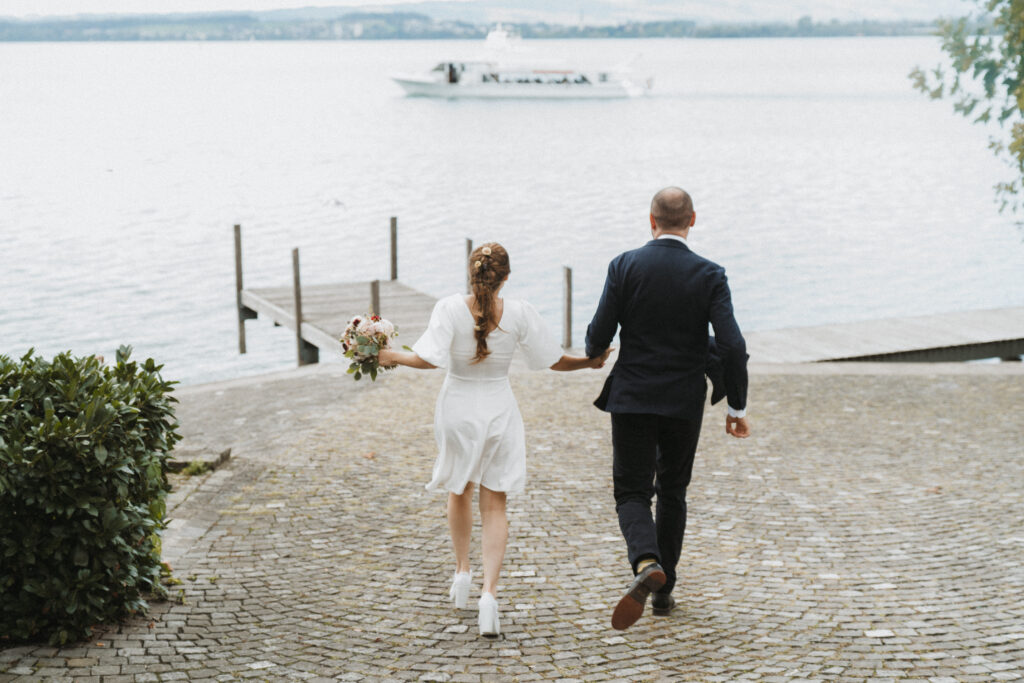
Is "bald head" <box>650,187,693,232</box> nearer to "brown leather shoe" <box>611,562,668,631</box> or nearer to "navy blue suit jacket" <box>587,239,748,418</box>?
"navy blue suit jacket" <box>587,239,748,418</box>

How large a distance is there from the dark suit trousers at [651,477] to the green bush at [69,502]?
1.97 metres

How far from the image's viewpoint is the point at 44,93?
438 feet

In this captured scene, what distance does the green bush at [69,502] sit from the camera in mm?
4387

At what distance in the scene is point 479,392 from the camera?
4816 mm

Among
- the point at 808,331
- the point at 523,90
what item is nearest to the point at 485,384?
the point at 808,331

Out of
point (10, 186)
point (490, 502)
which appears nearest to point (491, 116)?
point (10, 186)

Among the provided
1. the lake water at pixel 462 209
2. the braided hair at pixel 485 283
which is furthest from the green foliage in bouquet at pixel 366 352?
the lake water at pixel 462 209

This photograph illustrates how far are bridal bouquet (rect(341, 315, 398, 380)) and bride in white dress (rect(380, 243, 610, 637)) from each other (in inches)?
2.1

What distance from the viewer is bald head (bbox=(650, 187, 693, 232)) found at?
15.4 ft

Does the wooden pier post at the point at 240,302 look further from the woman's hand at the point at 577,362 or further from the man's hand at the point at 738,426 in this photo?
the man's hand at the point at 738,426

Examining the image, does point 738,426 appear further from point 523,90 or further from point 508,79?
point 508,79

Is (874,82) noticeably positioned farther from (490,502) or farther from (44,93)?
(490,502)

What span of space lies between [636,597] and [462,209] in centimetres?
4269

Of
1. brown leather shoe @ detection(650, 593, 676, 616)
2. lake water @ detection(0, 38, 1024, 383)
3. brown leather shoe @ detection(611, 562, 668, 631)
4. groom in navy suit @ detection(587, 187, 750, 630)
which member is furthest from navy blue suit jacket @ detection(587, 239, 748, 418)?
lake water @ detection(0, 38, 1024, 383)
